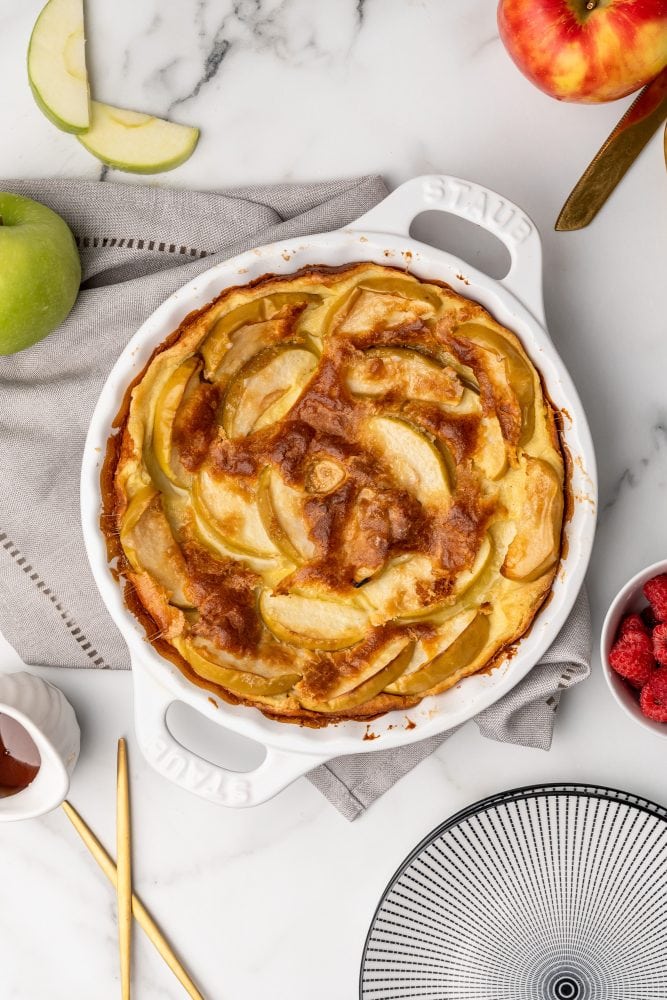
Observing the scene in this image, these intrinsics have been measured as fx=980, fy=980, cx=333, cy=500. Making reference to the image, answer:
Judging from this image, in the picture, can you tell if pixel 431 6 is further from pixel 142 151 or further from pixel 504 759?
pixel 504 759

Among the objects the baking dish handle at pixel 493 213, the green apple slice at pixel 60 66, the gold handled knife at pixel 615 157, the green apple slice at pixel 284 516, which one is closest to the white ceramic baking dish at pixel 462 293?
the baking dish handle at pixel 493 213

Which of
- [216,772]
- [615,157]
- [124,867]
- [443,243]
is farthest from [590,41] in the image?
[124,867]

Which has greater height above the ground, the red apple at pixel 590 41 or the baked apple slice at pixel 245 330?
the red apple at pixel 590 41

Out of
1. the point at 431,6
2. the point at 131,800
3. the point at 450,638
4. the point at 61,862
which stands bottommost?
the point at 61,862

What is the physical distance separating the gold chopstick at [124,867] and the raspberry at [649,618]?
128 centimetres

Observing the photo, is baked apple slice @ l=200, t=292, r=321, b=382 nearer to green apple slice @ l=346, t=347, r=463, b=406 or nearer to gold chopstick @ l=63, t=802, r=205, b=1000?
green apple slice @ l=346, t=347, r=463, b=406

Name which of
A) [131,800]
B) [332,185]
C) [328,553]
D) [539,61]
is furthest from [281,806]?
[539,61]

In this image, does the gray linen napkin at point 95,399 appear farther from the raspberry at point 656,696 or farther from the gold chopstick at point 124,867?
the gold chopstick at point 124,867

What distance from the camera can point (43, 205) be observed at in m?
2.30

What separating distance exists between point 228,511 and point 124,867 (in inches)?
38.1

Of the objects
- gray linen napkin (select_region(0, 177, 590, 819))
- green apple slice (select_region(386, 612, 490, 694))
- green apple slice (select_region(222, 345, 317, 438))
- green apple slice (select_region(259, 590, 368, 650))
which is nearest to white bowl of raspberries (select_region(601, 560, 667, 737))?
gray linen napkin (select_region(0, 177, 590, 819))

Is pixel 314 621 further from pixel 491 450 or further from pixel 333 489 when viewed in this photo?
pixel 491 450

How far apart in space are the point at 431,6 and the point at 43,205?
1034mm

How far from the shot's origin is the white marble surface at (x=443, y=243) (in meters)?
2.32
